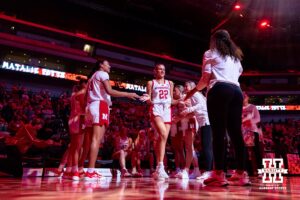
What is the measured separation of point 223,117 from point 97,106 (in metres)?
1.91

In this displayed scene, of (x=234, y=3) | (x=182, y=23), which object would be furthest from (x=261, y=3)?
(x=182, y=23)

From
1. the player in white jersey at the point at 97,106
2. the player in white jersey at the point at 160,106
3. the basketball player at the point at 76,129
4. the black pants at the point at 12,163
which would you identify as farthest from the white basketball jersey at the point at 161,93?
the black pants at the point at 12,163

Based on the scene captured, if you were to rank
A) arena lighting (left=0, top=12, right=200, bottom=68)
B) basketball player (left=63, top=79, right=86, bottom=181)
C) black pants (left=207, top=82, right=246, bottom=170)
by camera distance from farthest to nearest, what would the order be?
arena lighting (left=0, top=12, right=200, bottom=68) < basketball player (left=63, top=79, right=86, bottom=181) < black pants (left=207, top=82, right=246, bottom=170)

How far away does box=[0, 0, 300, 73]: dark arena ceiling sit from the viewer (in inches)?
724

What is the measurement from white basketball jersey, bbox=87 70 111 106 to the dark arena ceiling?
14.1 metres

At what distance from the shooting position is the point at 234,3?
16.9m

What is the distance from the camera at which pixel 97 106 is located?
4480 millimetres

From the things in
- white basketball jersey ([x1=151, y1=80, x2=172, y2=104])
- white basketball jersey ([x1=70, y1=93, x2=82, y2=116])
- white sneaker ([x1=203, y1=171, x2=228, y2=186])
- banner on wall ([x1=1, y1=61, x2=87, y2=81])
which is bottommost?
white sneaker ([x1=203, y1=171, x2=228, y2=186])

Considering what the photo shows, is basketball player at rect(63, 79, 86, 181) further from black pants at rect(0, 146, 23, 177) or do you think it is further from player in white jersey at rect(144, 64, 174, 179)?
player in white jersey at rect(144, 64, 174, 179)

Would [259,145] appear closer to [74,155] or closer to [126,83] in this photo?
[74,155]

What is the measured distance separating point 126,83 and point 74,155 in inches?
734

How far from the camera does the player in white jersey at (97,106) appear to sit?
14.1ft

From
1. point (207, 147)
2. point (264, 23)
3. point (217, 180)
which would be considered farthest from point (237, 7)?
point (217, 180)

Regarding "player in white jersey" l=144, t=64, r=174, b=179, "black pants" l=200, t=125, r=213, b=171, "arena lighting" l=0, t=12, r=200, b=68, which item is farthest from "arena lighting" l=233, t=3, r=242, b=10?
"black pants" l=200, t=125, r=213, b=171
